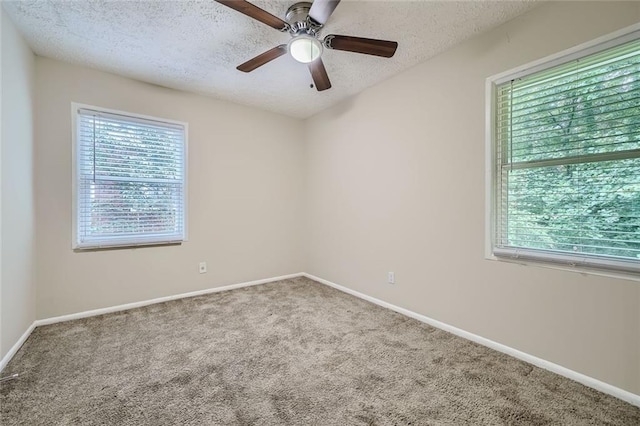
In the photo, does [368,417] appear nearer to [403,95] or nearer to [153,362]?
[153,362]

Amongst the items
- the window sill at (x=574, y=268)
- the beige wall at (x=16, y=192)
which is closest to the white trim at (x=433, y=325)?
the beige wall at (x=16, y=192)

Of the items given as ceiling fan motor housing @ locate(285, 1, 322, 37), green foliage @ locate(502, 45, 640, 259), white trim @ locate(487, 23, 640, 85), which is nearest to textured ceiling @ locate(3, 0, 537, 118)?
ceiling fan motor housing @ locate(285, 1, 322, 37)

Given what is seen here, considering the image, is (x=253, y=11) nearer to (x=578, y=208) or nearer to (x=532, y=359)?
(x=578, y=208)

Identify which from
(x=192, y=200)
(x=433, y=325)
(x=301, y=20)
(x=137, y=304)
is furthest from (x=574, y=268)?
(x=137, y=304)

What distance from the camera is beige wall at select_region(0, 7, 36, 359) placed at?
1.90 m

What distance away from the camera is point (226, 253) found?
3592mm

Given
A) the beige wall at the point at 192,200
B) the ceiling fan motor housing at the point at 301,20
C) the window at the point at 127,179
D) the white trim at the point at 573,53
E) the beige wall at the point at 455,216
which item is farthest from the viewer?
the window at the point at 127,179

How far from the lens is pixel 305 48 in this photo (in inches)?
77.4

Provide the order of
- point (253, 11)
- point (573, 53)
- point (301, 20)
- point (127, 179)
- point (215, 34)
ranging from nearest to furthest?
1. point (253, 11)
2. point (573, 53)
3. point (301, 20)
4. point (215, 34)
5. point (127, 179)

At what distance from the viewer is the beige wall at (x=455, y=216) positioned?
65.9 inches

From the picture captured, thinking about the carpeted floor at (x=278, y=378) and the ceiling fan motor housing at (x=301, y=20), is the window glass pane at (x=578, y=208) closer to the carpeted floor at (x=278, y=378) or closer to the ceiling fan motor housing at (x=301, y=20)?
the carpeted floor at (x=278, y=378)

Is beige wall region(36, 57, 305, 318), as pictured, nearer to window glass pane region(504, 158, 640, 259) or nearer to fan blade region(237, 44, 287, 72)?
fan blade region(237, 44, 287, 72)

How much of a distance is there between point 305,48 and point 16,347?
309 centimetres

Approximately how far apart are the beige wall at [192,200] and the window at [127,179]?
0.10 metres
